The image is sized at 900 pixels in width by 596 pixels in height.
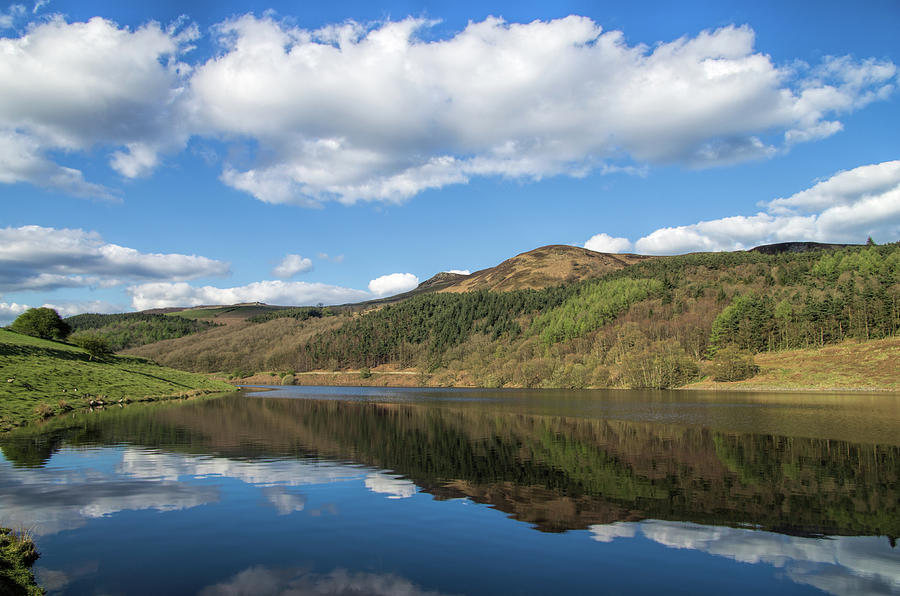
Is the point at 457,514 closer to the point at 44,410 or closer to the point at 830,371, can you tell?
the point at 44,410

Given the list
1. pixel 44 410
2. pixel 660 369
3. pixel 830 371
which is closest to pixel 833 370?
pixel 830 371

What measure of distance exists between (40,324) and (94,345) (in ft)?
36.8

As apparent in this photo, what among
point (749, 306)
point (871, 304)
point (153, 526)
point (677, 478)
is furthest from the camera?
point (749, 306)

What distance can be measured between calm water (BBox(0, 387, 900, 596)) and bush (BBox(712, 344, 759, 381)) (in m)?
106

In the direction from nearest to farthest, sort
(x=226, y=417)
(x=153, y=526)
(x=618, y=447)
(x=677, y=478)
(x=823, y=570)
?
(x=823, y=570) → (x=153, y=526) → (x=677, y=478) → (x=618, y=447) → (x=226, y=417)

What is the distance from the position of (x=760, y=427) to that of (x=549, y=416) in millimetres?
21698

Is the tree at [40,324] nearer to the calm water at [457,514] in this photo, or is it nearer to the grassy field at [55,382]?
the grassy field at [55,382]

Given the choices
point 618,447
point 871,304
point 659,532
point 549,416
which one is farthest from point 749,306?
point 659,532

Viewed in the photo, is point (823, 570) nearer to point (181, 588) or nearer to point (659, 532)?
point (659, 532)

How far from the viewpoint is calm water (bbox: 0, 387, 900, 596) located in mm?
13219

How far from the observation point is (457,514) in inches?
762

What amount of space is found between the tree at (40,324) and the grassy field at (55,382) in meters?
12.6

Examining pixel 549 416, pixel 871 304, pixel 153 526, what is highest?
pixel 871 304

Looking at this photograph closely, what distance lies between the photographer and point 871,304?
14125cm
